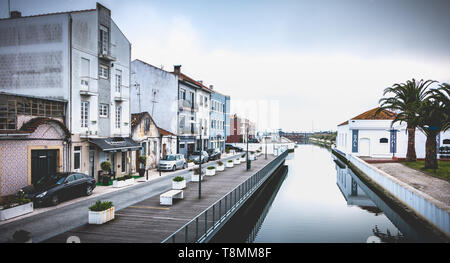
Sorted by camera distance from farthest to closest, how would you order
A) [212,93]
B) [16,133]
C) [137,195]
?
[212,93] → [137,195] → [16,133]

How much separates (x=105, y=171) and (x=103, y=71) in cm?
776

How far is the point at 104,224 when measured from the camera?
11797 mm

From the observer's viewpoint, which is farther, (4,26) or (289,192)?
(289,192)

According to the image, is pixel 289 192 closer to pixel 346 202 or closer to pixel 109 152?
pixel 346 202

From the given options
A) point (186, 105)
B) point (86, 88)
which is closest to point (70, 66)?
point (86, 88)

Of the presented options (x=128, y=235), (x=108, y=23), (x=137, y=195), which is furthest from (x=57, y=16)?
(x=128, y=235)

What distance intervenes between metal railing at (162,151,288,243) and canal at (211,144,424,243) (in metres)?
0.54

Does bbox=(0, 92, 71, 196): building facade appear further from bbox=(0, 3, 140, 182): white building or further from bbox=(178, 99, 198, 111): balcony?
bbox=(178, 99, 198, 111): balcony

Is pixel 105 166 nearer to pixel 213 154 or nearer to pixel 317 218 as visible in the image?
pixel 317 218

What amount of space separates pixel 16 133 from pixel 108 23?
1205 centimetres

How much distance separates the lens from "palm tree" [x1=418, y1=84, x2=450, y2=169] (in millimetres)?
25844

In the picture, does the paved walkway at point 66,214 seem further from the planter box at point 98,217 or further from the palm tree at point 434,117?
the palm tree at point 434,117

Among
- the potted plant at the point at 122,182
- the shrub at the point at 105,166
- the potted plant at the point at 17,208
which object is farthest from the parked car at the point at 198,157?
the potted plant at the point at 17,208
